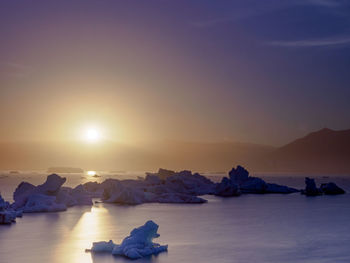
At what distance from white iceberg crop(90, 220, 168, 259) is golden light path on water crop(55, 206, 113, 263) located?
0.61m

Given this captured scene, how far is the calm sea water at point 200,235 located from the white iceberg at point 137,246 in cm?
35

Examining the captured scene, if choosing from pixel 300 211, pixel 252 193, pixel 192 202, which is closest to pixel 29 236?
pixel 300 211

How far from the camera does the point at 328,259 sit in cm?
1473

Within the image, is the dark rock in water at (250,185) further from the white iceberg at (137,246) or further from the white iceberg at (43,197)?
the white iceberg at (137,246)

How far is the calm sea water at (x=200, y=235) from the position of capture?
1489cm

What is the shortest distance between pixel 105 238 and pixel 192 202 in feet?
70.4

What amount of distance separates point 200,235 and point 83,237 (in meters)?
4.78

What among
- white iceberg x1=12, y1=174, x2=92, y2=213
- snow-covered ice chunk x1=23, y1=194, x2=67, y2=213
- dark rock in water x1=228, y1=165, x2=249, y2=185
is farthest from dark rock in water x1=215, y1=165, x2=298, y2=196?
snow-covered ice chunk x1=23, y1=194, x2=67, y2=213

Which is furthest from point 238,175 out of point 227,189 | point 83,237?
point 83,237

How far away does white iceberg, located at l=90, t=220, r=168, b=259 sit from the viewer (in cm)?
1420

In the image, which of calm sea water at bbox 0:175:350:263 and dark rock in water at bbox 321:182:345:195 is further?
dark rock in water at bbox 321:182:345:195

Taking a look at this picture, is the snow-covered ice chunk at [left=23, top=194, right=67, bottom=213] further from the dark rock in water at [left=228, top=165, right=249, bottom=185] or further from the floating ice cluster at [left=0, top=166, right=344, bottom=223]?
the dark rock in water at [left=228, top=165, right=249, bottom=185]

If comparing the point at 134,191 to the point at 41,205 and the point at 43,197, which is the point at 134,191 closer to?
the point at 43,197

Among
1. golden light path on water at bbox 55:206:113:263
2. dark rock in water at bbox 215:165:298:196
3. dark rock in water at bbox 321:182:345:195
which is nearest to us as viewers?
golden light path on water at bbox 55:206:113:263
